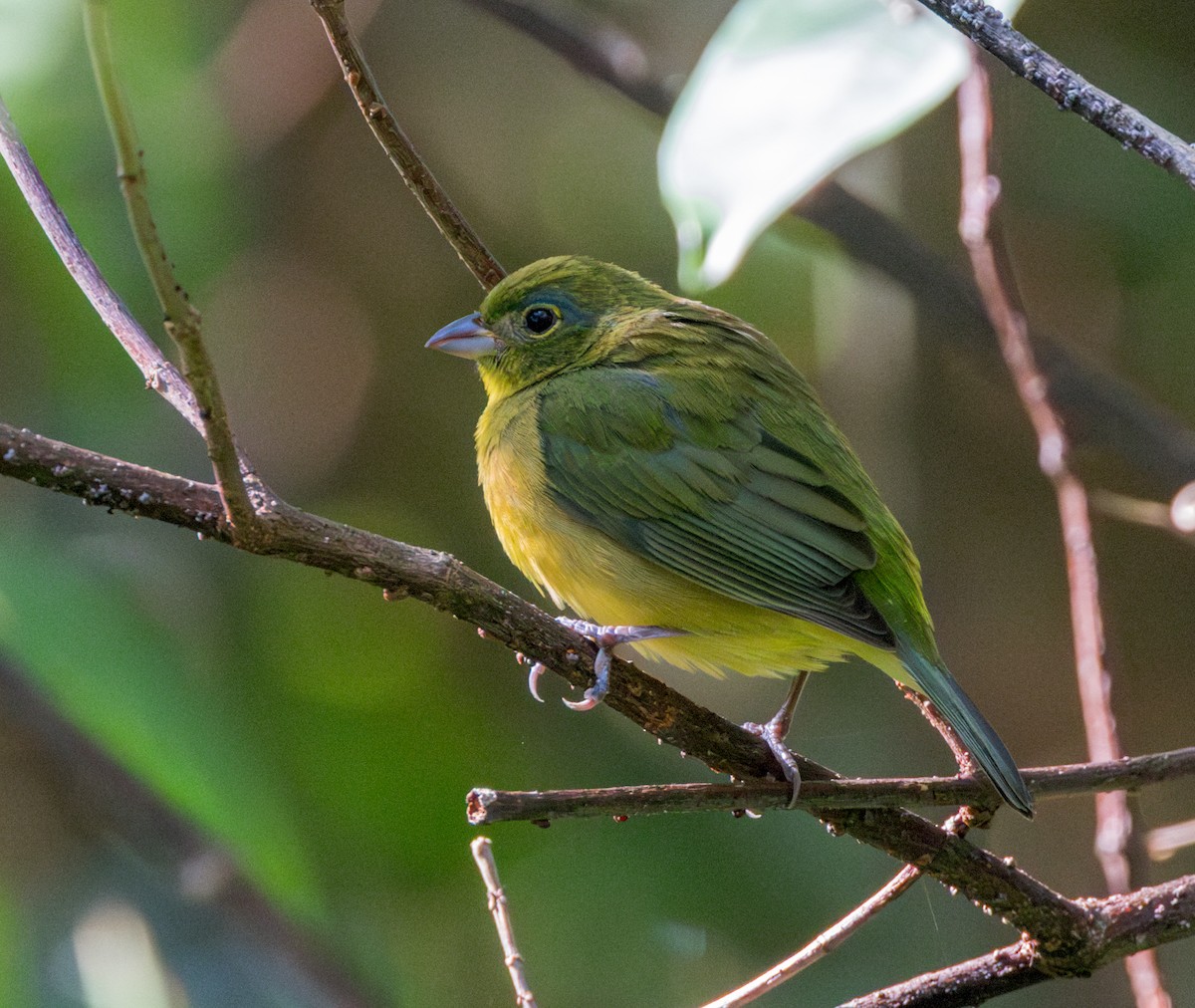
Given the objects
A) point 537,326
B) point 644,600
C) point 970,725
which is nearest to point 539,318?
point 537,326

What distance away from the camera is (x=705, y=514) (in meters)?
3.34

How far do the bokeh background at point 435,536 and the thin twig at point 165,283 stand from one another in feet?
7.23

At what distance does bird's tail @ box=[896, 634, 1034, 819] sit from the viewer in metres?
2.47

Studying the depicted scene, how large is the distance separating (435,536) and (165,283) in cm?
377

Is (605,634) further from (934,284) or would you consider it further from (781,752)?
(934,284)

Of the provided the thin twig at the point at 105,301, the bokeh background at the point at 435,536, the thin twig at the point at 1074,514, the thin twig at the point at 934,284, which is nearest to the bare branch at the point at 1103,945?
the thin twig at the point at 1074,514

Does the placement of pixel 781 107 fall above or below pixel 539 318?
below

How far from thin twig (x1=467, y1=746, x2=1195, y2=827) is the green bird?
1.41ft

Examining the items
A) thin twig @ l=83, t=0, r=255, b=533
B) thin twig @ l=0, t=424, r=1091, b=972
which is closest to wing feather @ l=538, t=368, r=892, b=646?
thin twig @ l=0, t=424, r=1091, b=972

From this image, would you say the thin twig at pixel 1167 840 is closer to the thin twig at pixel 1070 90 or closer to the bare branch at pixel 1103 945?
the bare branch at pixel 1103 945

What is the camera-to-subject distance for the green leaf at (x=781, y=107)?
2.79m

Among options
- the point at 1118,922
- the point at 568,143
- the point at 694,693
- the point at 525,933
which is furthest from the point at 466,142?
the point at 1118,922

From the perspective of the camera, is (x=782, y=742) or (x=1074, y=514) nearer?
(x=782, y=742)

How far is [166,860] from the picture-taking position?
173 inches
